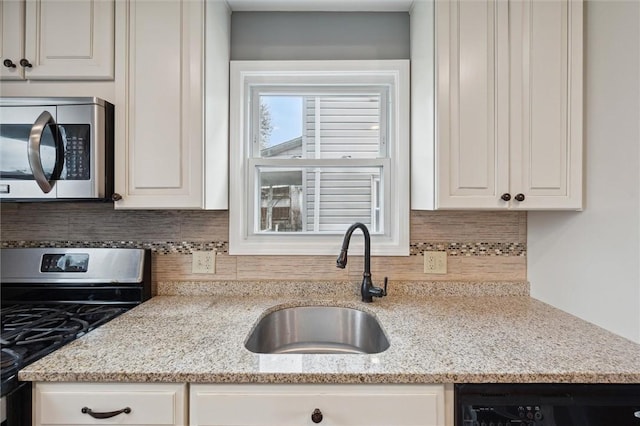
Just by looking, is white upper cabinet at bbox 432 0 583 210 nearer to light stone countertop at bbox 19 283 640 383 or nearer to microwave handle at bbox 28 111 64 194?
light stone countertop at bbox 19 283 640 383

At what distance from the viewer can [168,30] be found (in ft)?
4.53

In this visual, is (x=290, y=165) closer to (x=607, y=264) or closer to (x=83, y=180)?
(x=83, y=180)

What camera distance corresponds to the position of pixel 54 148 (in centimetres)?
130

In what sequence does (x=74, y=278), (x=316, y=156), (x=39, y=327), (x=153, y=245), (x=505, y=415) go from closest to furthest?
1. (x=505, y=415)
2. (x=39, y=327)
3. (x=74, y=278)
4. (x=153, y=245)
5. (x=316, y=156)

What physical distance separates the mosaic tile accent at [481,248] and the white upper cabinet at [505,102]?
1.25 ft

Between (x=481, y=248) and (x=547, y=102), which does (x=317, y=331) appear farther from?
(x=547, y=102)

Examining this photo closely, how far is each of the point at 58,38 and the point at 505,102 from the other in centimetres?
181

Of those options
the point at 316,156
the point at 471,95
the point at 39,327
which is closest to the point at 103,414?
the point at 39,327

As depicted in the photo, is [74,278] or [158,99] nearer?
[158,99]

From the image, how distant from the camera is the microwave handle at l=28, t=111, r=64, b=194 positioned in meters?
1.23

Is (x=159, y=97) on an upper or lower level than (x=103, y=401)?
upper

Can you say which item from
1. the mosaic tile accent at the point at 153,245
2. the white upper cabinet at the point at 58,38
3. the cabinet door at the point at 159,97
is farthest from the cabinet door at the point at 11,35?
the mosaic tile accent at the point at 153,245

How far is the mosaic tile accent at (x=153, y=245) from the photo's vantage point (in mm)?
1683

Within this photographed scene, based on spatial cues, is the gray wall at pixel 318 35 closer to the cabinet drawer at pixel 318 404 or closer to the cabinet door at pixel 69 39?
the cabinet door at pixel 69 39
